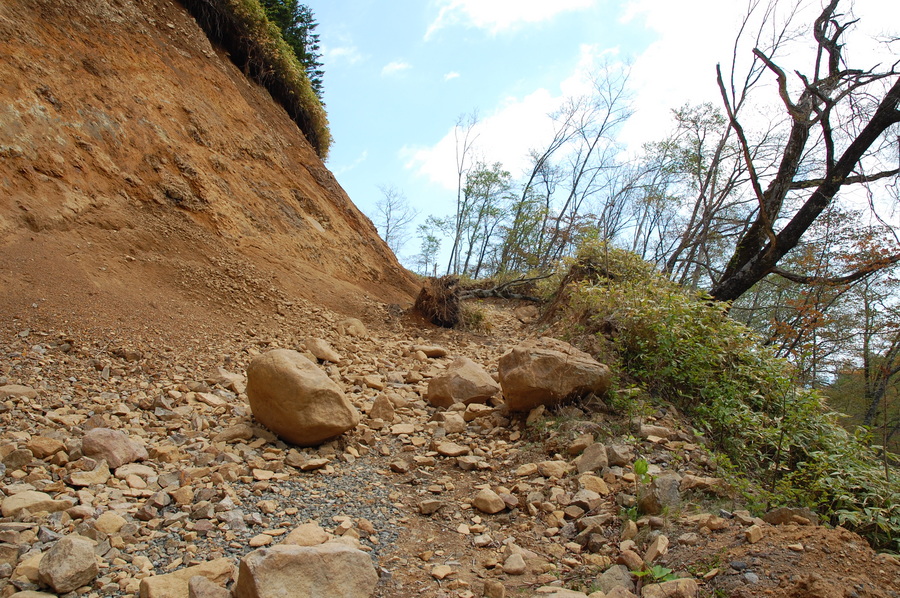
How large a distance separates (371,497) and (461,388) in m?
1.77

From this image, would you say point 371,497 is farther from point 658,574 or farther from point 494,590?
point 658,574

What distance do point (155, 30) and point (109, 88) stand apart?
5.67ft

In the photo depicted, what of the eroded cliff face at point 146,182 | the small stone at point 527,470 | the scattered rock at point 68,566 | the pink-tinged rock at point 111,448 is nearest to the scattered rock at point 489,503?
the small stone at point 527,470

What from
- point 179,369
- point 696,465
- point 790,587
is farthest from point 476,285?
point 790,587

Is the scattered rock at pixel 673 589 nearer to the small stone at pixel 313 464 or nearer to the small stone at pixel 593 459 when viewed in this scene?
the small stone at pixel 593 459

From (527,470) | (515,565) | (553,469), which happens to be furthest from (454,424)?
(515,565)

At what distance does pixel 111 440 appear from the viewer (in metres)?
3.04

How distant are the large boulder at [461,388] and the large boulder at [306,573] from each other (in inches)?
101

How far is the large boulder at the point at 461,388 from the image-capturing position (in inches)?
185

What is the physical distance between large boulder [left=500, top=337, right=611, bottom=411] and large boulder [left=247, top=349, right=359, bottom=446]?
1.30 meters

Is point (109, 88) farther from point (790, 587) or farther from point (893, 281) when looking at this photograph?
point (893, 281)

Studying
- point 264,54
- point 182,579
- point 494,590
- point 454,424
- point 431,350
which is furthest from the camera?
point 264,54

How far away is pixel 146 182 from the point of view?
6.30 meters

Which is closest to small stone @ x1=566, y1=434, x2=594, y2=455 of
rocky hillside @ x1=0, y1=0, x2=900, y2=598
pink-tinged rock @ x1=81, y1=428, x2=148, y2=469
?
rocky hillside @ x1=0, y1=0, x2=900, y2=598
